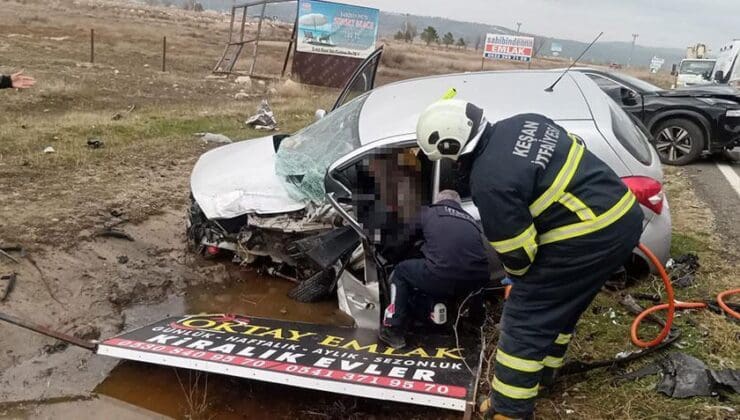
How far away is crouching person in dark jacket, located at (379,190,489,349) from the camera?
3.31 meters

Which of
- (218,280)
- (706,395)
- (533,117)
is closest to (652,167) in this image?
(706,395)

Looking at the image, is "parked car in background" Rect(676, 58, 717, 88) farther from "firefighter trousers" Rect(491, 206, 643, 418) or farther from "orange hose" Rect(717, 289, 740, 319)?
"firefighter trousers" Rect(491, 206, 643, 418)

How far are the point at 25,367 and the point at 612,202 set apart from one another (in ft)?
10.9

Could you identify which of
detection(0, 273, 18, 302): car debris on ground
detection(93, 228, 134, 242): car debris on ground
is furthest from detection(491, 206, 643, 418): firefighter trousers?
detection(93, 228, 134, 242): car debris on ground

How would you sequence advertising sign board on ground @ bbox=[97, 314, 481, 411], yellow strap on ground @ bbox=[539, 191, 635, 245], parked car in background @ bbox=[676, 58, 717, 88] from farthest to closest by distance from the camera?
parked car in background @ bbox=[676, 58, 717, 88] → advertising sign board on ground @ bbox=[97, 314, 481, 411] → yellow strap on ground @ bbox=[539, 191, 635, 245]

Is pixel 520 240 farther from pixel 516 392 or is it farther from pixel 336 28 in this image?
pixel 336 28

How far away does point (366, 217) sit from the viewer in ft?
12.0

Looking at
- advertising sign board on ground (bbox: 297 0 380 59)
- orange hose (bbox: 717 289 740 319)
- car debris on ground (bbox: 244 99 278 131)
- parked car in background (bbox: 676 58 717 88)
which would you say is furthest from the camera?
parked car in background (bbox: 676 58 717 88)

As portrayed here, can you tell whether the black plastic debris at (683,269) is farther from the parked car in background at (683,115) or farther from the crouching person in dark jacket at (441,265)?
the parked car in background at (683,115)

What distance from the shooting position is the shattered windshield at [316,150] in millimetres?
4129

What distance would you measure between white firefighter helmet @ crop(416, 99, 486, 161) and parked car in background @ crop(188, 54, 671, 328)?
94cm

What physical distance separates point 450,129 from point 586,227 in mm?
712

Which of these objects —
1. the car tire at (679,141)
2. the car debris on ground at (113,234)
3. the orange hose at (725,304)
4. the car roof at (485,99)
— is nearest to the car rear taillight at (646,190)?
the car roof at (485,99)

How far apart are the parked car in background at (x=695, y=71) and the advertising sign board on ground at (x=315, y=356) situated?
74.7 feet
